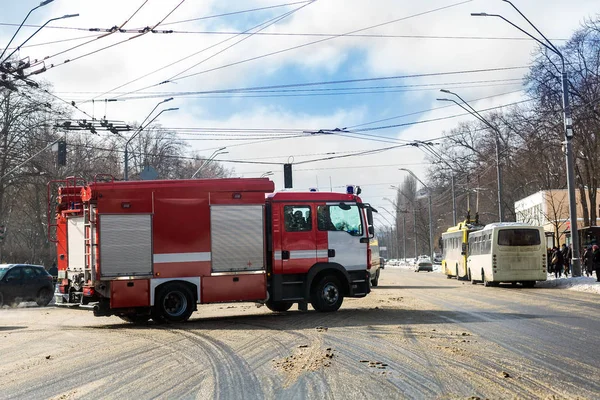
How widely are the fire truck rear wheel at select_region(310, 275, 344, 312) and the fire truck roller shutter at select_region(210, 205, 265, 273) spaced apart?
1551 mm

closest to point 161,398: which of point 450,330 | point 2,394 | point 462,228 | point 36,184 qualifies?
point 2,394

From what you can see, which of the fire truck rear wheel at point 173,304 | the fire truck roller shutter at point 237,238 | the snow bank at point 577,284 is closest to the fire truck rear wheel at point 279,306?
the fire truck roller shutter at point 237,238

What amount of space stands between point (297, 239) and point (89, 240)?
14.8 ft

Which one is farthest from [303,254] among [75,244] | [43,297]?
[43,297]

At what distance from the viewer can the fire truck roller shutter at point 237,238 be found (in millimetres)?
17281

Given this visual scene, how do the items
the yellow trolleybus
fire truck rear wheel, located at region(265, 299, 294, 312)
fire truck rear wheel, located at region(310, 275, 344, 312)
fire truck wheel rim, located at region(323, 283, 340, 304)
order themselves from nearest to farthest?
fire truck rear wheel, located at region(310, 275, 344, 312), fire truck wheel rim, located at region(323, 283, 340, 304), fire truck rear wheel, located at region(265, 299, 294, 312), the yellow trolleybus

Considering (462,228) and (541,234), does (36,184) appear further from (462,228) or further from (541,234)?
(541,234)

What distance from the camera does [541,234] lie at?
107 ft

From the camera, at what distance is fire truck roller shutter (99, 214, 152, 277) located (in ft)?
54.5

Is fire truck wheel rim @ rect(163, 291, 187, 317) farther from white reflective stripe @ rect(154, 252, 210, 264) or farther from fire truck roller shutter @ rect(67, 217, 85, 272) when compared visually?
fire truck roller shutter @ rect(67, 217, 85, 272)

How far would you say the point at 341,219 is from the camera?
62.1 ft

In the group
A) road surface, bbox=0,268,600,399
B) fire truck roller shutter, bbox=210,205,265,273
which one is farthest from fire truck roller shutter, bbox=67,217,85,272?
fire truck roller shutter, bbox=210,205,265,273

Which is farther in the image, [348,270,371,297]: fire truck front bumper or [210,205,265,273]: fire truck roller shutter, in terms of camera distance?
[348,270,371,297]: fire truck front bumper

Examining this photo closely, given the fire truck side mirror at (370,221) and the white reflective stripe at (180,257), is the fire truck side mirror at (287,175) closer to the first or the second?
the fire truck side mirror at (370,221)
